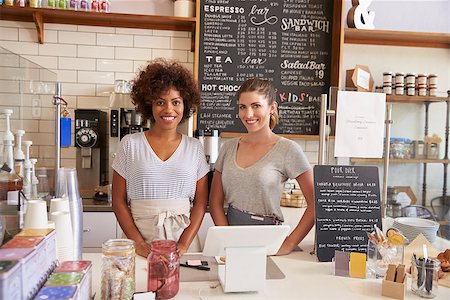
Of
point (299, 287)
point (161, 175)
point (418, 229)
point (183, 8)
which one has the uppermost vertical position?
point (183, 8)

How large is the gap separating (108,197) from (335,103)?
5.53ft

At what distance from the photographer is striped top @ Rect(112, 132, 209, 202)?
1794mm

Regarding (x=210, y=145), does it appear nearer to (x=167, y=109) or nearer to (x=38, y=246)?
(x=167, y=109)

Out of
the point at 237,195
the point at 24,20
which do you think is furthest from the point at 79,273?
the point at 24,20

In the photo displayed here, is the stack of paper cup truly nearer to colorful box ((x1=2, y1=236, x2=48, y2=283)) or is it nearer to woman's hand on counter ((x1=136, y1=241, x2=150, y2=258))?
colorful box ((x1=2, y1=236, x2=48, y2=283))

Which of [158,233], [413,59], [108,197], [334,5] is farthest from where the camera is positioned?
[413,59]

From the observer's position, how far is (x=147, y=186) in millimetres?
1790

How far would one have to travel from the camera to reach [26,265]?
90cm

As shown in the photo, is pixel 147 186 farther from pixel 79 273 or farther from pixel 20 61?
pixel 20 61

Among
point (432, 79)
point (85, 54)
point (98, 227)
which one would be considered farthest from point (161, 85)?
point (432, 79)

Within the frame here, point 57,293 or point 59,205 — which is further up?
point 59,205

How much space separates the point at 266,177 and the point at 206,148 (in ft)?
4.11

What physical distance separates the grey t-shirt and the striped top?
0.66 feet

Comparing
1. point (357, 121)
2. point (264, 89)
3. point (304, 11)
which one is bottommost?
point (357, 121)
